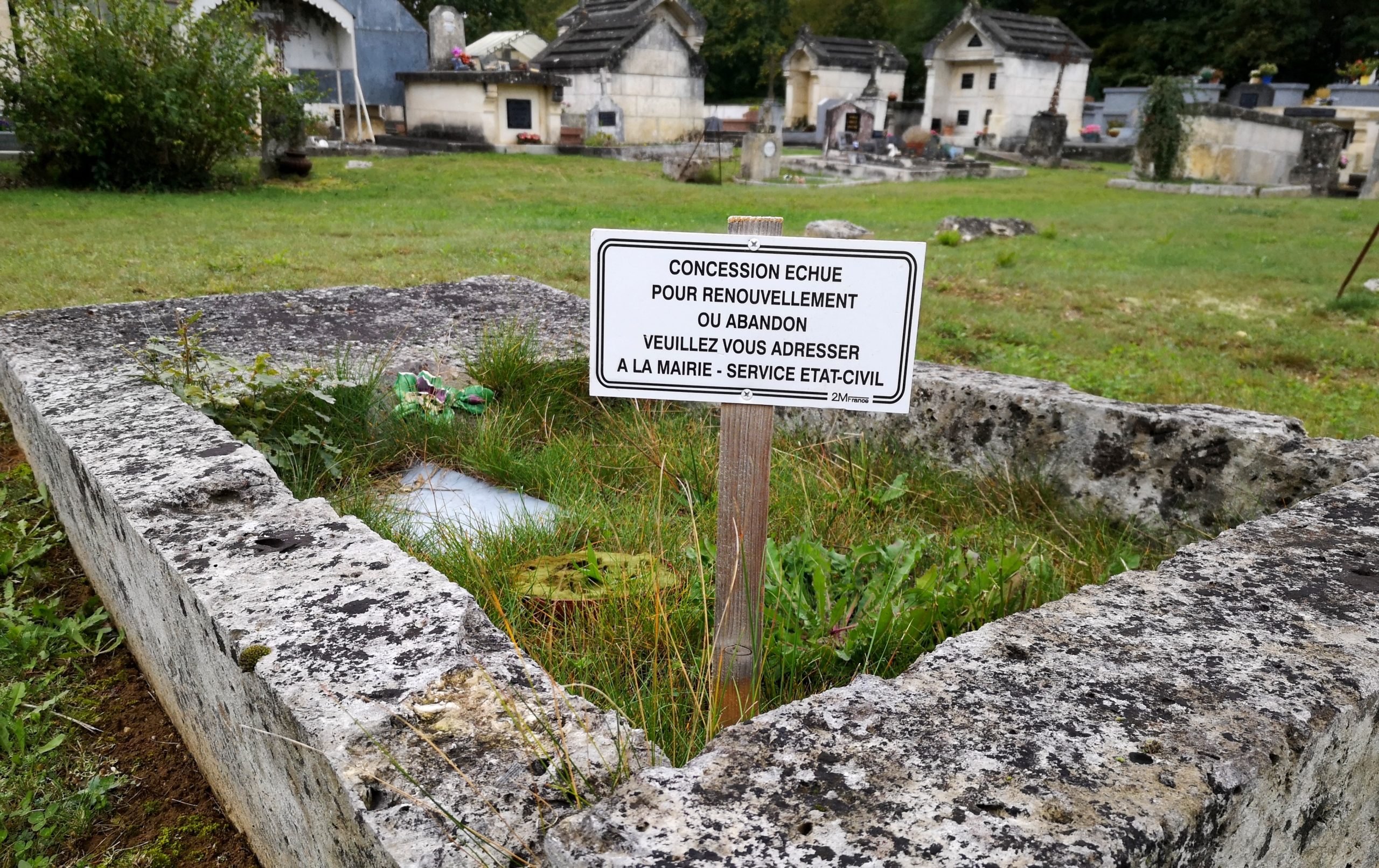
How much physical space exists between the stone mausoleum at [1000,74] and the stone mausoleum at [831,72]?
208cm

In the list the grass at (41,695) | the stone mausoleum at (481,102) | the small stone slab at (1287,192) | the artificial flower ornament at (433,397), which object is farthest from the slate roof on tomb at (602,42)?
the grass at (41,695)

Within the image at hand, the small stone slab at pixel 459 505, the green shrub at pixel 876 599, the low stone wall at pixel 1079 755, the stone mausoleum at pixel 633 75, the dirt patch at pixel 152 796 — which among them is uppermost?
the stone mausoleum at pixel 633 75

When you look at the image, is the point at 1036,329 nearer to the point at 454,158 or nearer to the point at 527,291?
the point at 527,291

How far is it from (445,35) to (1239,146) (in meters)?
19.2

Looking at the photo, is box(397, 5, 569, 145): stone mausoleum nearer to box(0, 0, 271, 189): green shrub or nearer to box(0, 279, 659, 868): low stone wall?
box(0, 0, 271, 189): green shrub

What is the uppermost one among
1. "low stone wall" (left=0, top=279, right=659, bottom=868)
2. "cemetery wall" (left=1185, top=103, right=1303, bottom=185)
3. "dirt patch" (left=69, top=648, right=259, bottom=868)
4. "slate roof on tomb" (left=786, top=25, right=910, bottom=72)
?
"slate roof on tomb" (left=786, top=25, right=910, bottom=72)

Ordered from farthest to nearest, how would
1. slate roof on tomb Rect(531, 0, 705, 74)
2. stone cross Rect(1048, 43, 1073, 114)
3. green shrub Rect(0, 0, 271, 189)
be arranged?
1. stone cross Rect(1048, 43, 1073, 114)
2. slate roof on tomb Rect(531, 0, 705, 74)
3. green shrub Rect(0, 0, 271, 189)

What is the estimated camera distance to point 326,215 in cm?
1114

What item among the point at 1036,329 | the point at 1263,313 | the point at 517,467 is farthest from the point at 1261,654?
the point at 1263,313

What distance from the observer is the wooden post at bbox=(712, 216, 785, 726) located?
6.56 feet

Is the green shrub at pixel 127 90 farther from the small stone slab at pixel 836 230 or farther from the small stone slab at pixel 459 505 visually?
the small stone slab at pixel 459 505

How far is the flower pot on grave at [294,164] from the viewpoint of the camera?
47.4 ft

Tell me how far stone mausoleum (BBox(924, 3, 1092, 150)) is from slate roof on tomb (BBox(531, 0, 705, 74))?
1067cm

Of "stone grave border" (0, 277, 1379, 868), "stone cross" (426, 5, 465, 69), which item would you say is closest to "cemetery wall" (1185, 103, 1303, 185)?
"stone cross" (426, 5, 465, 69)
